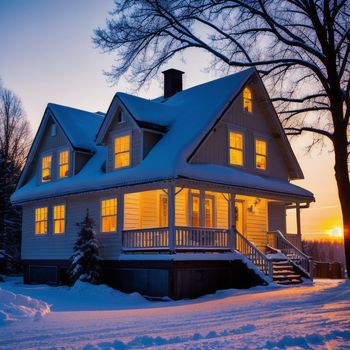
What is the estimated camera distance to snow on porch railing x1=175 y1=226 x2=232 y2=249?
2038cm

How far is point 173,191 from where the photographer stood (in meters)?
20.0

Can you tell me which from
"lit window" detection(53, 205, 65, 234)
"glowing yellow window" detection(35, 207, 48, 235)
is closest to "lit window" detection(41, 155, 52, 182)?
"glowing yellow window" detection(35, 207, 48, 235)

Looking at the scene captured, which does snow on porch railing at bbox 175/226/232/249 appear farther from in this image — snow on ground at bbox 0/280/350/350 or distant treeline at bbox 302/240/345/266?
distant treeline at bbox 302/240/345/266

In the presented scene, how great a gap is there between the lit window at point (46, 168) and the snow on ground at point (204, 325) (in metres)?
11.0

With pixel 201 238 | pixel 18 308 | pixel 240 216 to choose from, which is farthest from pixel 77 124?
pixel 18 308

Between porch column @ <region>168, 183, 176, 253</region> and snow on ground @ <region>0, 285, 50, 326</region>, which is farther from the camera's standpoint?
porch column @ <region>168, 183, 176, 253</region>

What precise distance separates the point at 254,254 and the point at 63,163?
36.1 feet

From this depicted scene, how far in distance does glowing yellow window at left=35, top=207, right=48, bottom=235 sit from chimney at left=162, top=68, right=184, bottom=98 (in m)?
8.98

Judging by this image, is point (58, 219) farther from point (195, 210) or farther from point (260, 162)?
point (260, 162)

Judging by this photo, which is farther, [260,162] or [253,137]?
[260,162]

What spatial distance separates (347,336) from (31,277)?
21.4 meters

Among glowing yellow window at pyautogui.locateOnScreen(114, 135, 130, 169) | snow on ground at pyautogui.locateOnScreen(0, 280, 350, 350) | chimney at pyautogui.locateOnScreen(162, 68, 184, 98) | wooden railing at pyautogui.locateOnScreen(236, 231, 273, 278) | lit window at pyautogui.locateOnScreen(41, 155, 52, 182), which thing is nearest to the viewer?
snow on ground at pyautogui.locateOnScreen(0, 280, 350, 350)

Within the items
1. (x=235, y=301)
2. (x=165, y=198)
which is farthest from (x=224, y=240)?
(x=235, y=301)

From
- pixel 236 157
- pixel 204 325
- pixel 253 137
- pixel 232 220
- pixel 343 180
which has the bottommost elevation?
pixel 204 325
